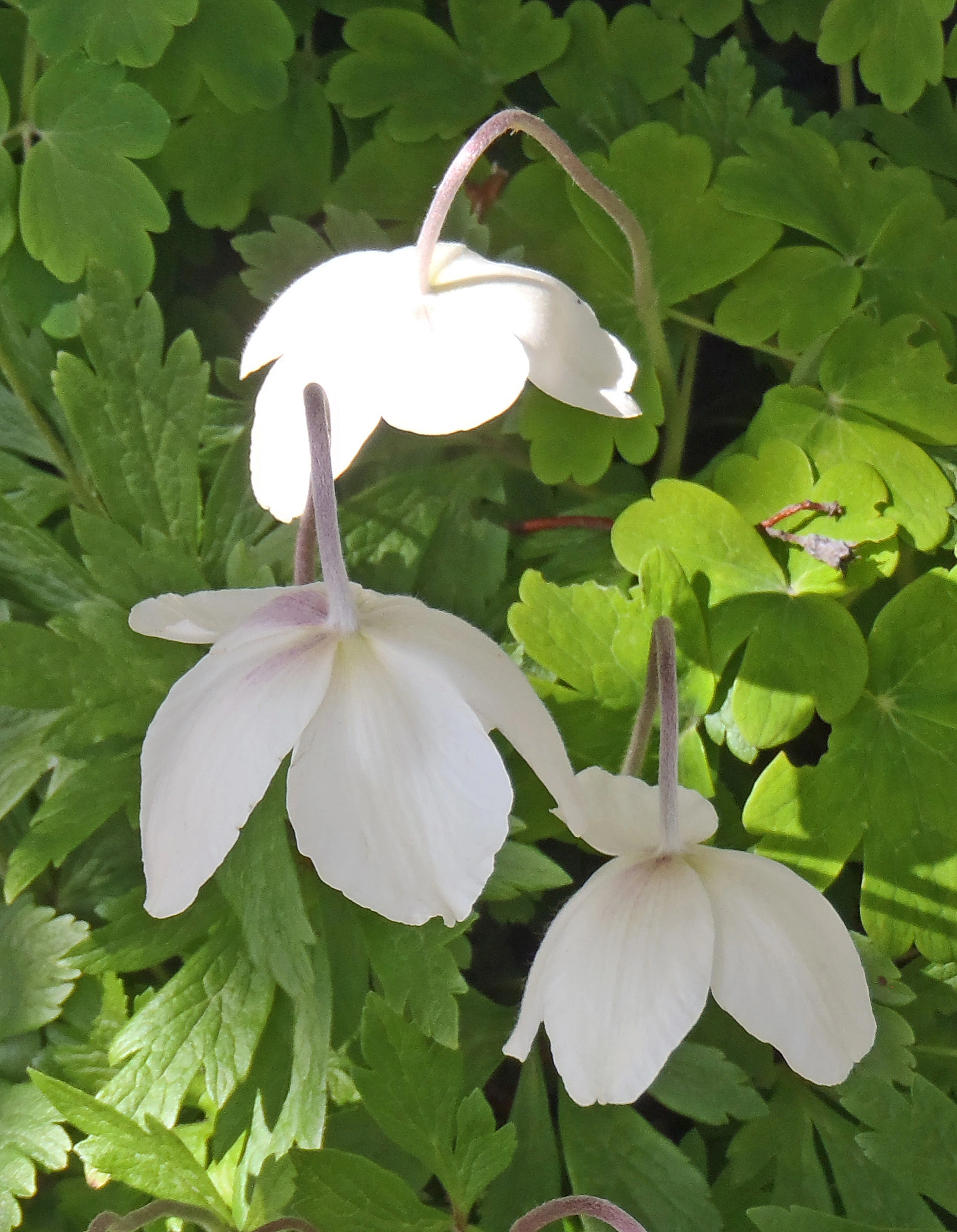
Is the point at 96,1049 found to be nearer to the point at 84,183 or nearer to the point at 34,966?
the point at 34,966

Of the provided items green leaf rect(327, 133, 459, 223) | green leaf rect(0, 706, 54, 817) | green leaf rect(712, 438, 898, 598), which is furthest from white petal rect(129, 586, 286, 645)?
green leaf rect(327, 133, 459, 223)

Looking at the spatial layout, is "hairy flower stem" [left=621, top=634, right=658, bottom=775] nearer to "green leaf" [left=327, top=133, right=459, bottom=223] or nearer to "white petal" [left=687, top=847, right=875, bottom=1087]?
"white petal" [left=687, top=847, right=875, bottom=1087]

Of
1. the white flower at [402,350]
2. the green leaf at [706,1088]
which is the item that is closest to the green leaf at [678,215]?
the white flower at [402,350]

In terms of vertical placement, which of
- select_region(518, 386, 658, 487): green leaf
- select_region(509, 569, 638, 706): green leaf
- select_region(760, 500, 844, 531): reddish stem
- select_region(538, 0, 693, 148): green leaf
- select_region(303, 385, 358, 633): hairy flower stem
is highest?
select_region(538, 0, 693, 148): green leaf

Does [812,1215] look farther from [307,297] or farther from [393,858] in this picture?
[307,297]

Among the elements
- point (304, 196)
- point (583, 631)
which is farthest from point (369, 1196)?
point (304, 196)

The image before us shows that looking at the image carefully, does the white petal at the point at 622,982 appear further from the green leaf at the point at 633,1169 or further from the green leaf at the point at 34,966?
the green leaf at the point at 34,966
